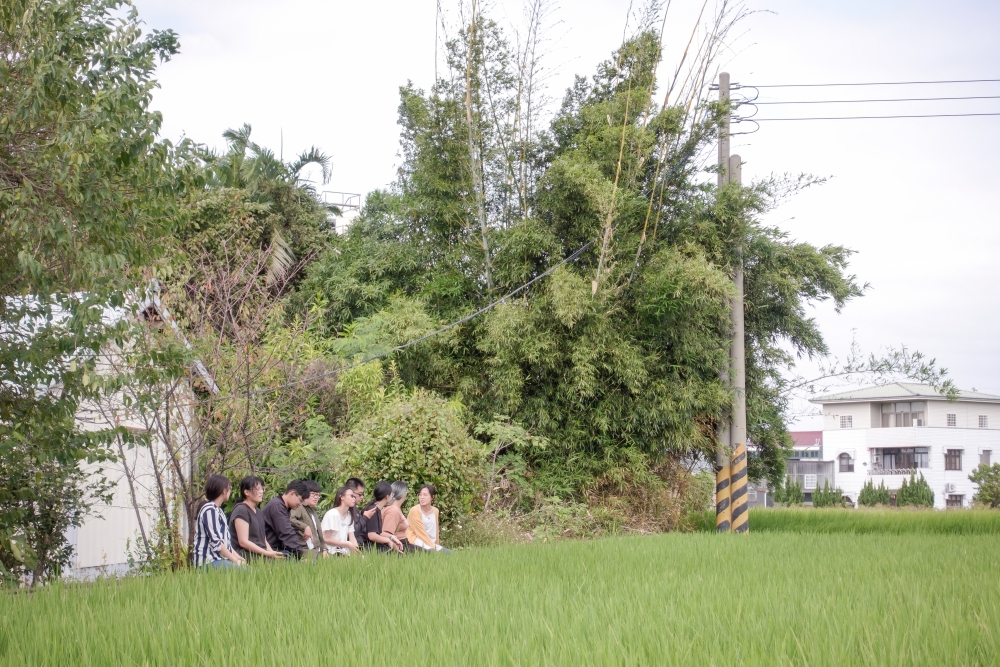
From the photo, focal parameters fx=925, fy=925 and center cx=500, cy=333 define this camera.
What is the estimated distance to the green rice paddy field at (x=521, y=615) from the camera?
13.6 feet

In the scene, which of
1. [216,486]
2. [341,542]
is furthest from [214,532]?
[341,542]

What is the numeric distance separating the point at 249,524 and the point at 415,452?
13.6 ft

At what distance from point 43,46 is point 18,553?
3.02 metres

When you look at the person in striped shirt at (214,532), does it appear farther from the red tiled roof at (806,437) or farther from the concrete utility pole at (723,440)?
the red tiled roof at (806,437)

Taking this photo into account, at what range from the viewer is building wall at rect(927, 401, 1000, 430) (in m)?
41.1

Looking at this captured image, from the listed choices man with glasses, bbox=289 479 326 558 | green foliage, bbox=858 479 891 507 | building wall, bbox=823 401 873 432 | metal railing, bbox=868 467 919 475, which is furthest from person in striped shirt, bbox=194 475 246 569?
building wall, bbox=823 401 873 432

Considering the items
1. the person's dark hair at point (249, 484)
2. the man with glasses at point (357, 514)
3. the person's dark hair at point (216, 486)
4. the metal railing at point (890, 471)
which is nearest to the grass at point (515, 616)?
the person's dark hair at point (216, 486)

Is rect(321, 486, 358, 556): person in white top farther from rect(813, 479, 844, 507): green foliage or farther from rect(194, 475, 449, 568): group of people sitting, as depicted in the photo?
rect(813, 479, 844, 507): green foliage

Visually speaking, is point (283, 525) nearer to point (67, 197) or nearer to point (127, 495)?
point (67, 197)

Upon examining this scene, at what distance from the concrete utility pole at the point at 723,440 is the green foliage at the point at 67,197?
11.1 meters

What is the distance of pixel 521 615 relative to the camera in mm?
5164

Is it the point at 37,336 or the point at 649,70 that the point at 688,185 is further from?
the point at 37,336

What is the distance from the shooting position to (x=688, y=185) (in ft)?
51.4

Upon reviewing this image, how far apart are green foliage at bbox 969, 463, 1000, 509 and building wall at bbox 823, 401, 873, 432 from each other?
8.74m
